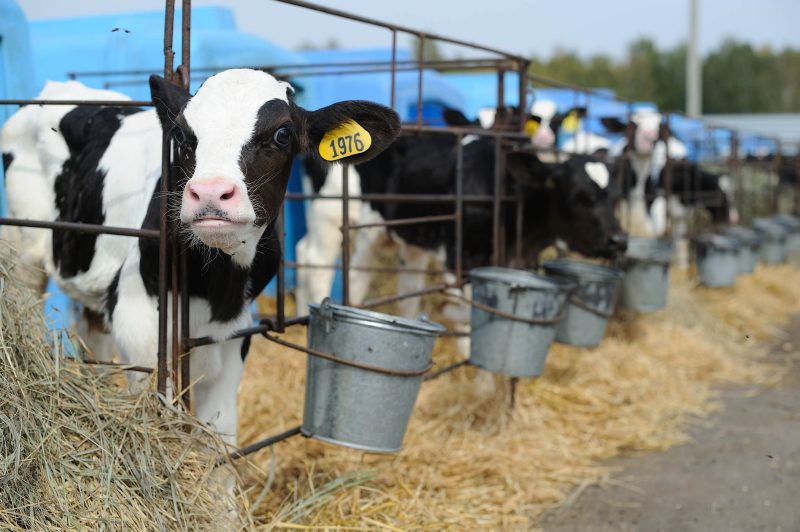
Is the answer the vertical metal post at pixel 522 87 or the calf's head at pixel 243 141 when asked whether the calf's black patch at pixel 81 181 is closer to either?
the calf's head at pixel 243 141

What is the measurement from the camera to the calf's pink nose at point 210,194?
2584mm

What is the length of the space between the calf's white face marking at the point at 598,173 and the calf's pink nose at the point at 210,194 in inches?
157

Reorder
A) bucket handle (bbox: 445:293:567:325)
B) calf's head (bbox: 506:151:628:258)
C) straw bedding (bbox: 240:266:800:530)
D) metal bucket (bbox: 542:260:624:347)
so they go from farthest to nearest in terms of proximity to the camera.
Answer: calf's head (bbox: 506:151:628:258), metal bucket (bbox: 542:260:624:347), bucket handle (bbox: 445:293:567:325), straw bedding (bbox: 240:266:800:530)

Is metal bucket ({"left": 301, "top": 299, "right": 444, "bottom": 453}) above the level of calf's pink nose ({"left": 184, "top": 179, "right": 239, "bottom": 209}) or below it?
below

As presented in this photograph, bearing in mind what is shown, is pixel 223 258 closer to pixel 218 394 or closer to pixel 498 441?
pixel 218 394

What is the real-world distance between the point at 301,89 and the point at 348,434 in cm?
531

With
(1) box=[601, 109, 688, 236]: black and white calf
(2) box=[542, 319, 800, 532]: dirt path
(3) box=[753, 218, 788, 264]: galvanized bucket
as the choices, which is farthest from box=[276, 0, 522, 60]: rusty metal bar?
(3) box=[753, 218, 788, 264]: galvanized bucket

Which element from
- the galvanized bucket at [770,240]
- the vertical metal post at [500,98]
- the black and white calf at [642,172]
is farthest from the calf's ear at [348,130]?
the galvanized bucket at [770,240]

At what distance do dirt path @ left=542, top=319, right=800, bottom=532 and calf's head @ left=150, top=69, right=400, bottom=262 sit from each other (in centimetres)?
201

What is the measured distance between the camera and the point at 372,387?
3.42m

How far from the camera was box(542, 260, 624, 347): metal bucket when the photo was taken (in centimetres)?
538

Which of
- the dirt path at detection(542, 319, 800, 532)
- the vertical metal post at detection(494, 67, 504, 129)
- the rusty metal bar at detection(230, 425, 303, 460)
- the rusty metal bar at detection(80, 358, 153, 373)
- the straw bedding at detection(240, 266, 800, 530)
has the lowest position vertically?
the dirt path at detection(542, 319, 800, 532)

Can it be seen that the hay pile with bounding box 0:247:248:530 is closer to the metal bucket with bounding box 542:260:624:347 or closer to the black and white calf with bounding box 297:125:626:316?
the metal bucket with bounding box 542:260:624:347

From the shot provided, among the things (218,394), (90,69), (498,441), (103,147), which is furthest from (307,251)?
(218,394)
